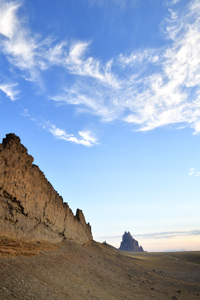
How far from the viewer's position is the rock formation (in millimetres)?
176750

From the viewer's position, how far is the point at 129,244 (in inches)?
7008

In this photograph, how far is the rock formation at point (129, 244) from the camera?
177 meters

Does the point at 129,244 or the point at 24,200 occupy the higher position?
the point at 24,200

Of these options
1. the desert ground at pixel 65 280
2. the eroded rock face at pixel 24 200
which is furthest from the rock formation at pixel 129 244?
the eroded rock face at pixel 24 200

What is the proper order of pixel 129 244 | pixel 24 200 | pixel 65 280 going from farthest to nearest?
pixel 129 244
pixel 24 200
pixel 65 280

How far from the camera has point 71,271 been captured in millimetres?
16359

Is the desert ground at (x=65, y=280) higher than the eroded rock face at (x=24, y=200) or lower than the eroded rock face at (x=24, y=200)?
lower

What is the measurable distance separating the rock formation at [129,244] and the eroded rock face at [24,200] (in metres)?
173

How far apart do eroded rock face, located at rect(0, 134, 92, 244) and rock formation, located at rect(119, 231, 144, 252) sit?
173m

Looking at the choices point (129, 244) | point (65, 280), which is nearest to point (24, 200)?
point (65, 280)

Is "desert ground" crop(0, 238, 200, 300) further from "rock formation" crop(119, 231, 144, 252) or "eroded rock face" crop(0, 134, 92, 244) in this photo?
"rock formation" crop(119, 231, 144, 252)

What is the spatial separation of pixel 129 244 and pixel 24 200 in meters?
182

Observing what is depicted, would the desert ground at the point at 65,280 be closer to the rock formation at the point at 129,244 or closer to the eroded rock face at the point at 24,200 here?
the eroded rock face at the point at 24,200

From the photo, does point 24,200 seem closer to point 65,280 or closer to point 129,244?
point 65,280
